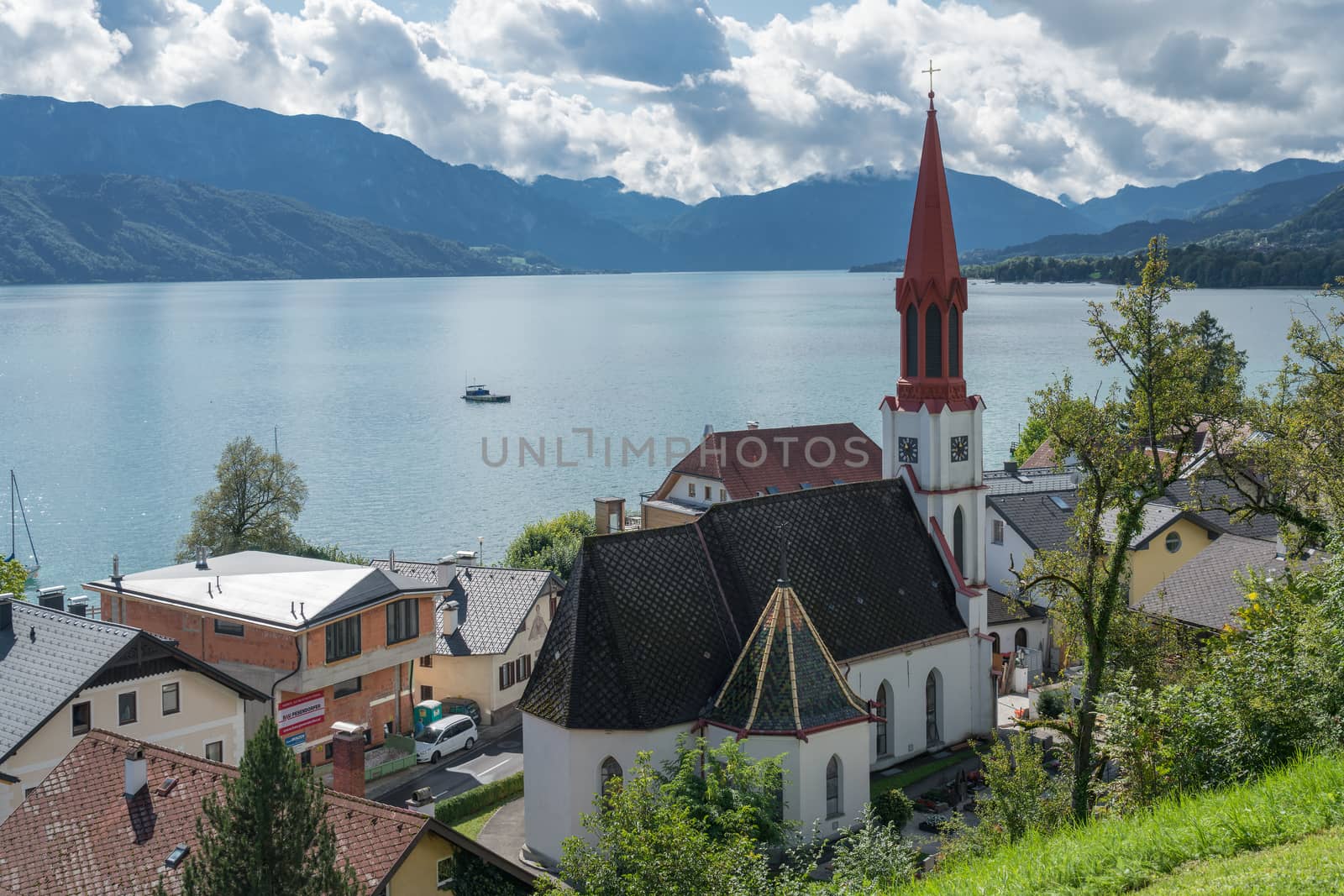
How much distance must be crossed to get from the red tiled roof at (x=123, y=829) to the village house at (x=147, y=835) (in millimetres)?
21

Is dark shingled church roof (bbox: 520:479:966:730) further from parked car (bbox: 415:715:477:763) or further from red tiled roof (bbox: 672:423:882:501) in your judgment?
red tiled roof (bbox: 672:423:882:501)

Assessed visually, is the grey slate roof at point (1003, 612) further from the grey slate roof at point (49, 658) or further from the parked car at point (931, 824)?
the grey slate roof at point (49, 658)

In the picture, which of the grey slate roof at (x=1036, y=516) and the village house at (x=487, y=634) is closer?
the village house at (x=487, y=634)

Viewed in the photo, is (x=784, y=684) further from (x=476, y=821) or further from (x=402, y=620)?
(x=402, y=620)

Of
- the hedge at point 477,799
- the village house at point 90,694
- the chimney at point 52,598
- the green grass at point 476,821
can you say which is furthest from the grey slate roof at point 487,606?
the chimney at point 52,598

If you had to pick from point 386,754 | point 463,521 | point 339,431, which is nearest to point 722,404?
point 339,431

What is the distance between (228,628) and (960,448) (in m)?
27.5

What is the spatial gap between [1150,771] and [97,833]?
67.8 feet

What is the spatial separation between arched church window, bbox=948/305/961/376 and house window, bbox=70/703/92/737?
30419mm

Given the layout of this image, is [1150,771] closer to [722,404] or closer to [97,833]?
[97,833]

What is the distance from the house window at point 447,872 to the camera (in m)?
23.6

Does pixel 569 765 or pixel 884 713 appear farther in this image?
pixel 884 713

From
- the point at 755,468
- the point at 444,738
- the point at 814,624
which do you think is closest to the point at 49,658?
the point at 444,738

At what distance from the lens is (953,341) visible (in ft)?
144
